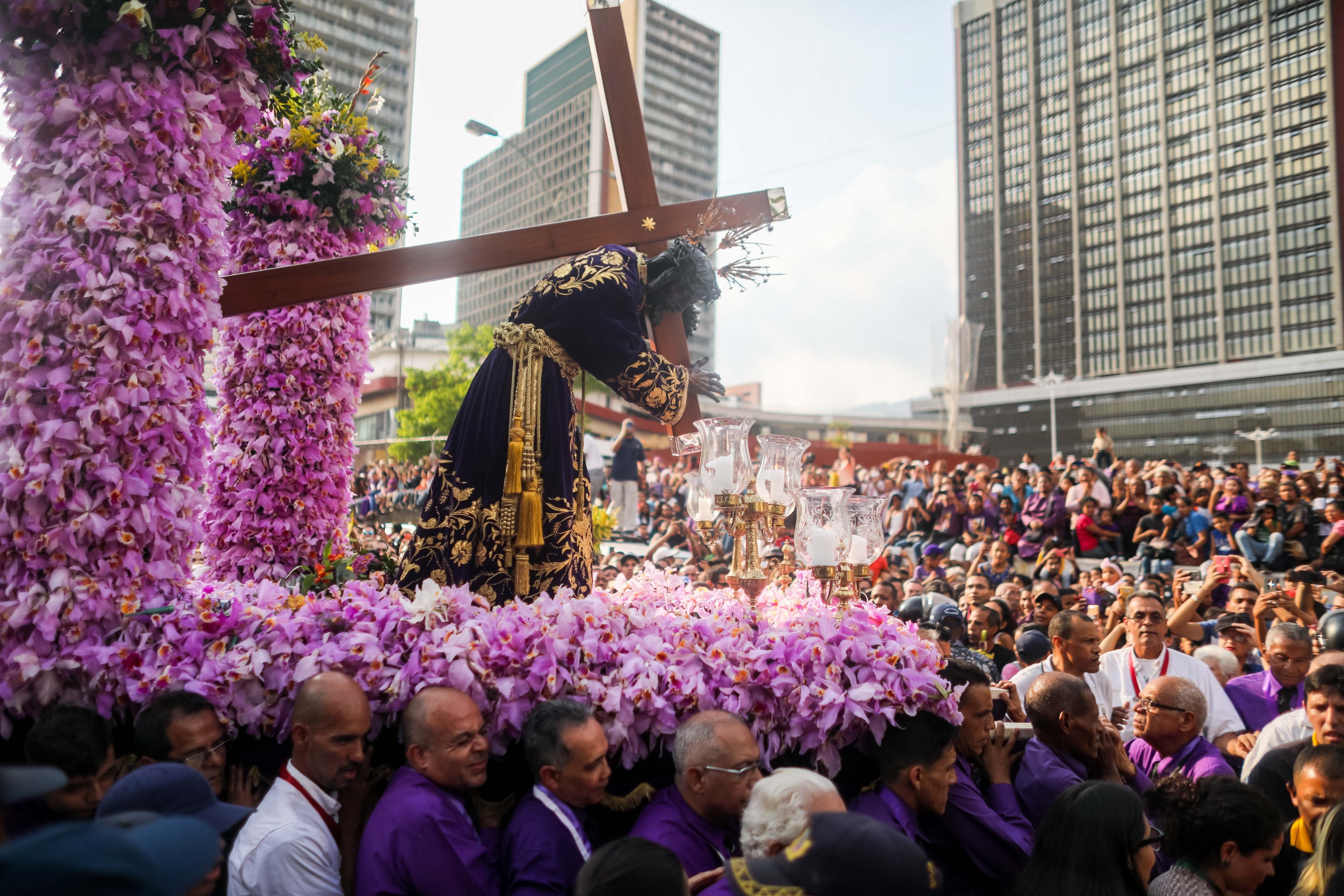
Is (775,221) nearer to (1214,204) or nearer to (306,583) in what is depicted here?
(306,583)

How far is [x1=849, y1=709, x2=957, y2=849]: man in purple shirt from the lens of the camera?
10.1 feet

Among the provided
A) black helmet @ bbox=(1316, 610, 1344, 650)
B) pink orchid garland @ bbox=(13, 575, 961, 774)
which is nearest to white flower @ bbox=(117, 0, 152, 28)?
pink orchid garland @ bbox=(13, 575, 961, 774)

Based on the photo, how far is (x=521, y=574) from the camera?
12.0 feet

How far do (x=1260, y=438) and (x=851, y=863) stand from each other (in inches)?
1796

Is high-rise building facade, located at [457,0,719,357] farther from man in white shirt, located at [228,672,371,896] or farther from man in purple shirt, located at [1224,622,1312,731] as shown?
man in white shirt, located at [228,672,371,896]

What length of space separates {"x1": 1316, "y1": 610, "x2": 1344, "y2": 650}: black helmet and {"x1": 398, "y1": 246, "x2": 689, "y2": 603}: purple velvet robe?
4.00 metres

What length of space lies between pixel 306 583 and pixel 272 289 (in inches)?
81.9

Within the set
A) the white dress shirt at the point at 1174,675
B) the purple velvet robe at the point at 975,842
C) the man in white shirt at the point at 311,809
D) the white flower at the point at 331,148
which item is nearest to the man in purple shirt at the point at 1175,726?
the white dress shirt at the point at 1174,675

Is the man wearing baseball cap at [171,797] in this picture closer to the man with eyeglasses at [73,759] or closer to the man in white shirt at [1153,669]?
the man with eyeglasses at [73,759]

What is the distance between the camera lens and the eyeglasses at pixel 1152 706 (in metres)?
3.86

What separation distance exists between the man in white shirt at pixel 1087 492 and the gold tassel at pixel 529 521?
999cm

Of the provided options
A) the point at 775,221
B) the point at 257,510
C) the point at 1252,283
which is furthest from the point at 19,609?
the point at 1252,283

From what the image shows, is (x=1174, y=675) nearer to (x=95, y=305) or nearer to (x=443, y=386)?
(x=95, y=305)

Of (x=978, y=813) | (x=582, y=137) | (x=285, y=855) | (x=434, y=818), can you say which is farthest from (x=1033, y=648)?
(x=582, y=137)
